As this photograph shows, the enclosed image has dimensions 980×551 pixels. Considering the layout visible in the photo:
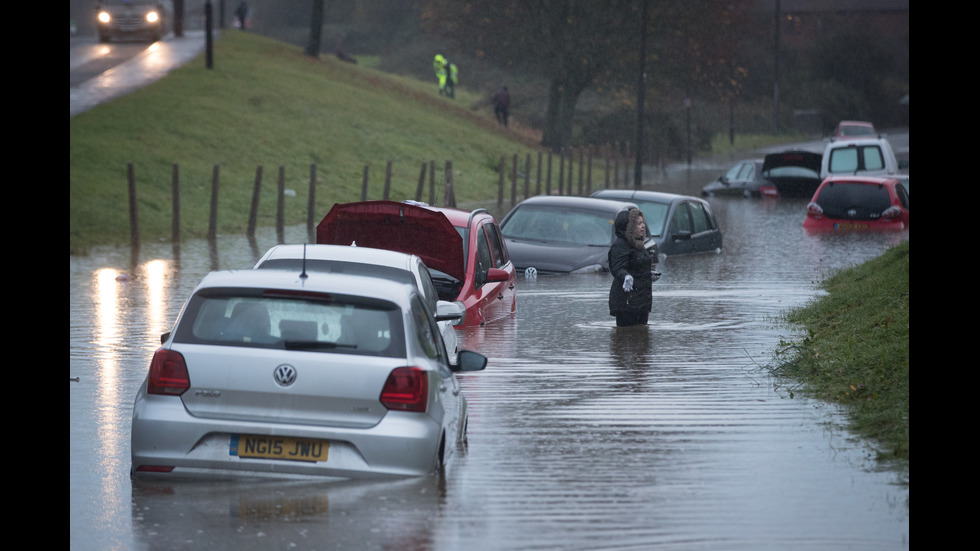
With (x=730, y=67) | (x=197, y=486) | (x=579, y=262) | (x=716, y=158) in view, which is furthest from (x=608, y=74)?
(x=197, y=486)

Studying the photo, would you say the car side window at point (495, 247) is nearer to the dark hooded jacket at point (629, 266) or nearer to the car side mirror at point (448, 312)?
the dark hooded jacket at point (629, 266)

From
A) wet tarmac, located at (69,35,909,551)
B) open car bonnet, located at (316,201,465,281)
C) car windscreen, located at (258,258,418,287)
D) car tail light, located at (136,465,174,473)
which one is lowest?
wet tarmac, located at (69,35,909,551)

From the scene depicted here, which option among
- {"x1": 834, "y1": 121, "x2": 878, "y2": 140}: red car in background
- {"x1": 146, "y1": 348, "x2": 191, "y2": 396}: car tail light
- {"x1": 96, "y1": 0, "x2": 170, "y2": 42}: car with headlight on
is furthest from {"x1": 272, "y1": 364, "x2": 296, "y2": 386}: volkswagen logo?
{"x1": 834, "y1": 121, "x2": 878, "y2": 140}: red car in background

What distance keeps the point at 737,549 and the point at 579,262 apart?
13.8 m

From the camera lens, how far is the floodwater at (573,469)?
7168 millimetres

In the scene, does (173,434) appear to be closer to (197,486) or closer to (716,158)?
(197,486)

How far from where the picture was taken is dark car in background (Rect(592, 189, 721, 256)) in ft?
80.9

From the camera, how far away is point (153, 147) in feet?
129

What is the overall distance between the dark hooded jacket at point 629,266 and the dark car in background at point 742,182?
27.4 m

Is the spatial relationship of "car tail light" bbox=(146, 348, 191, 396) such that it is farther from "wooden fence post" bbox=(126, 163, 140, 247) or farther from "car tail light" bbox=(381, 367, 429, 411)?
"wooden fence post" bbox=(126, 163, 140, 247)

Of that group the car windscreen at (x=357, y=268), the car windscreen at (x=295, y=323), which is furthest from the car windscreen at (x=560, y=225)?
the car windscreen at (x=295, y=323)

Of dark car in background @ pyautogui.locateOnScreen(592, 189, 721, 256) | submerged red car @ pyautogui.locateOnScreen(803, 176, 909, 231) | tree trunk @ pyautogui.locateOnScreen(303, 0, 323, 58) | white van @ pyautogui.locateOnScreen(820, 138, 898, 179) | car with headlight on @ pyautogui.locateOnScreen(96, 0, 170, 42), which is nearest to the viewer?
dark car in background @ pyautogui.locateOnScreen(592, 189, 721, 256)

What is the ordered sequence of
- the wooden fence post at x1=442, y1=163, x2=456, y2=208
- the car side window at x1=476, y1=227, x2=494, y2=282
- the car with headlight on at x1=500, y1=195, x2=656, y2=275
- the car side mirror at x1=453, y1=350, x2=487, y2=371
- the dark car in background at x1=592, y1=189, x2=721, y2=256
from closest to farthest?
the car side mirror at x1=453, y1=350, x2=487, y2=371
the car side window at x1=476, y1=227, x2=494, y2=282
the car with headlight on at x1=500, y1=195, x2=656, y2=275
the dark car in background at x1=592, y1=189, x2=721, y2=256
the wooden fence post at x1=442, y1=163, x2=456, y2=208

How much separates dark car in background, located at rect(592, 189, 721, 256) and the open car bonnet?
33.8 ft
